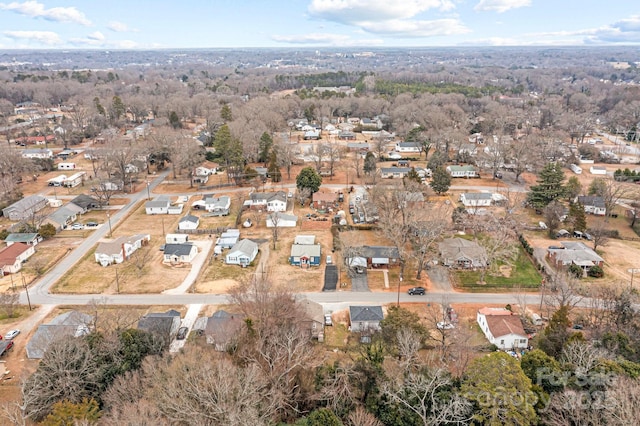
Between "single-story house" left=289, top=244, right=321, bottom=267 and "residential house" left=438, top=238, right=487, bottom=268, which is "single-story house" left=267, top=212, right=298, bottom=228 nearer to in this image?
"single-story house" left=289, top=244, right=321, bottom=267

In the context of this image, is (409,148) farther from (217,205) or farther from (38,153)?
(38,153)

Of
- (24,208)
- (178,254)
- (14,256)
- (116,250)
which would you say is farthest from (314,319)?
(24,208)

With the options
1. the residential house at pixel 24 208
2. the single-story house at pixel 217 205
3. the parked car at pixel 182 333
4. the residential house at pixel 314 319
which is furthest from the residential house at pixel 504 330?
the residential house at pixel 24 208

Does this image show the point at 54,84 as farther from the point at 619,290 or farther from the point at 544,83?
the point at 544,83

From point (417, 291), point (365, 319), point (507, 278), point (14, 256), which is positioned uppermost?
point (14, 256)

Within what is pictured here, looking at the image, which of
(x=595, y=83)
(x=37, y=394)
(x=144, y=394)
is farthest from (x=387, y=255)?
(x=595, y=83)
